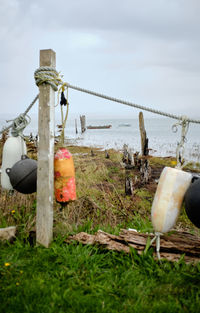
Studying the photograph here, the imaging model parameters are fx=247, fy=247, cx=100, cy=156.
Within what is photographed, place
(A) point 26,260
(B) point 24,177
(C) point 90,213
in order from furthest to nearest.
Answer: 1. (C) point 90,213
2. (B) point 24,177
3. (A) point 26,260

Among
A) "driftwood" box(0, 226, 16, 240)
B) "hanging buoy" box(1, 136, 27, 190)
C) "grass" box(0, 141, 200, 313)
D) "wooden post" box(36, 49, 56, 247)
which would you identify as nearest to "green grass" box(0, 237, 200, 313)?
"grass" box(0, 141, 200, 313)

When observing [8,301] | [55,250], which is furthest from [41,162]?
[8,301]

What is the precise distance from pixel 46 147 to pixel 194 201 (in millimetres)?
1511

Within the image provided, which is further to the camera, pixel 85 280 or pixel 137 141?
pixel 137 141

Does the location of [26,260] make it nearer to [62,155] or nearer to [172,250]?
[62,155]

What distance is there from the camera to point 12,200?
3764mm

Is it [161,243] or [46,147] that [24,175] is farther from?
[161,243]

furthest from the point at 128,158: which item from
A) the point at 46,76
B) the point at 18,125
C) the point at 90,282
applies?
the point at 90,282

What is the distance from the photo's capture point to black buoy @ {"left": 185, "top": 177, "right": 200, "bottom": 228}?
6.35ft

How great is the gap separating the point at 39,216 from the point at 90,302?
106 centimetres

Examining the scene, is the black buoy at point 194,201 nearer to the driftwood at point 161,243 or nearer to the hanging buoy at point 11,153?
the driftwood at point 161,243

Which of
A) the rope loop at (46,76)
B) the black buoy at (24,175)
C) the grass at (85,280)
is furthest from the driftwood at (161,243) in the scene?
the rope loop at (46,76)

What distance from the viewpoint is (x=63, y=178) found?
262 centimetres

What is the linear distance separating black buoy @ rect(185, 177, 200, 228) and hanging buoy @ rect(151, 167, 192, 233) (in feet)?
0.30
